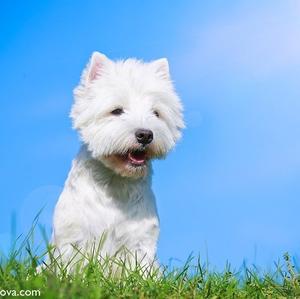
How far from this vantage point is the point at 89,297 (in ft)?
13.0

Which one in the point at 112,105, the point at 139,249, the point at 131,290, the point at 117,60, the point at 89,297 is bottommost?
the point at 89,297

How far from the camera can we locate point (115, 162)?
703cm

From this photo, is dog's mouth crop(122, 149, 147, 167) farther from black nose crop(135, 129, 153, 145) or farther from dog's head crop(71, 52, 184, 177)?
black nose crop(135, 129, 153, 145)

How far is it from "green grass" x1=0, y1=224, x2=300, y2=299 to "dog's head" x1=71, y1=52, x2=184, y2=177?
1605mm

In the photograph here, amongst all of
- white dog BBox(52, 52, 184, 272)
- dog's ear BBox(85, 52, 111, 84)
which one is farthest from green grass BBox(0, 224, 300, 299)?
dog's ear BBox(85, 52, 111, 84)

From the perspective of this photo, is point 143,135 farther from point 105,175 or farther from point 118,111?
point 105,175

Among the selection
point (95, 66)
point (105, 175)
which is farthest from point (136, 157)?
point (95, 66)

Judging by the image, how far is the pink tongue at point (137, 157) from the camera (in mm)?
6953

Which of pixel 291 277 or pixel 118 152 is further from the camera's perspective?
pixel 118 152

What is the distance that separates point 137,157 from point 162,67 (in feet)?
4.76

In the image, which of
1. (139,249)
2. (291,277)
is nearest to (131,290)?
(291,277)

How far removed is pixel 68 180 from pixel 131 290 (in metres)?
2.65

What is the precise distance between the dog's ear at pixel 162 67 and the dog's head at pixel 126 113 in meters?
0.05

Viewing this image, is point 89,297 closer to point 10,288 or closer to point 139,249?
point 10,288
